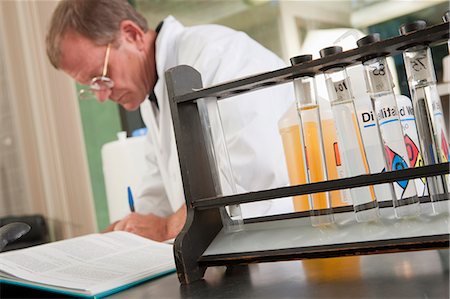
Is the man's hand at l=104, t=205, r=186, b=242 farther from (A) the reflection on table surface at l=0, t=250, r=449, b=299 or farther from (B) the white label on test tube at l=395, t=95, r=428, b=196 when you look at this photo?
(B) the white label on test tube at l=395, t=95, r=428, b=196

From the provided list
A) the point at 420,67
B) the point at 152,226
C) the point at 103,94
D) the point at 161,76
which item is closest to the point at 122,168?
the point at 103,94

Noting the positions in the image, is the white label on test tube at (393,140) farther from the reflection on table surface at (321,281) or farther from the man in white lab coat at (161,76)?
the man in white lab coat at (161,76)

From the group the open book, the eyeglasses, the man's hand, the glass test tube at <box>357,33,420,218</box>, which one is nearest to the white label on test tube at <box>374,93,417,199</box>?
the glass test tube at <box>357,33,420,218</box>

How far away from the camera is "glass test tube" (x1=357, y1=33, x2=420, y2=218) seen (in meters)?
0.67

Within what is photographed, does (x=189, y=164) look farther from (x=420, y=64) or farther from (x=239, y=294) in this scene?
(x=420, y=64)

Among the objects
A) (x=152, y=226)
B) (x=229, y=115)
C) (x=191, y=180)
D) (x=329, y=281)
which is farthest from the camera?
(x=152, y=226)

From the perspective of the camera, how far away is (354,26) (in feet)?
6.88

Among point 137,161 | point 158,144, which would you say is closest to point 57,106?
point 137,161

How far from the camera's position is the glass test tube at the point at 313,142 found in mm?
734

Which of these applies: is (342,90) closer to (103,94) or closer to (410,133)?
(410,133)

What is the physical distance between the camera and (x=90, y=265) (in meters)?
0.91

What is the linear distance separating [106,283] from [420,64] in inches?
18.0

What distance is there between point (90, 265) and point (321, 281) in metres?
0.39

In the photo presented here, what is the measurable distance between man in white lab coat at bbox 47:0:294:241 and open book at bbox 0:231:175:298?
466mm
